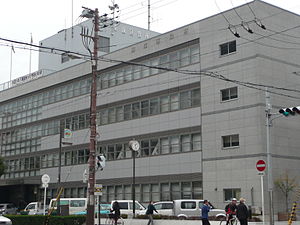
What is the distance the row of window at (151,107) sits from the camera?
4247 centimetres

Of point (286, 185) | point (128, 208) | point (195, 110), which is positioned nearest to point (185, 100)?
point (195, 110)

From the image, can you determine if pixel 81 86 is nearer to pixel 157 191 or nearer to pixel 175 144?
pixel 175 144

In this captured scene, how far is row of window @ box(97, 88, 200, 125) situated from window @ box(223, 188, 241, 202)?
8152mm

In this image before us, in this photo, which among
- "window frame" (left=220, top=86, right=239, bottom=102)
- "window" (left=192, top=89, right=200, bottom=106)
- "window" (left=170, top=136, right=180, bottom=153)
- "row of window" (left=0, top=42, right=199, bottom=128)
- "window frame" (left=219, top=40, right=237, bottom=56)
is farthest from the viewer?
"row of window" (left=0, top=42, right=199, bottom=128)

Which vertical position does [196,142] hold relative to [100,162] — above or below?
above

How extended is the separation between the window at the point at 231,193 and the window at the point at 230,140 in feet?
11.6

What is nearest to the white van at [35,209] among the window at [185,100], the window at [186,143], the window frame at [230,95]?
the window at [186,143]

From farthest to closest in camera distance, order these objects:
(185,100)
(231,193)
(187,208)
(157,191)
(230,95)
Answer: (157,191)
(185,100)
(230,95)
(231,193)
(187,208)

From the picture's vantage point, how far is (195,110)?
41562 mm

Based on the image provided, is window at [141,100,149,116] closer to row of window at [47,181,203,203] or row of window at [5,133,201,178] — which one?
row of window at [5,133,201,178]

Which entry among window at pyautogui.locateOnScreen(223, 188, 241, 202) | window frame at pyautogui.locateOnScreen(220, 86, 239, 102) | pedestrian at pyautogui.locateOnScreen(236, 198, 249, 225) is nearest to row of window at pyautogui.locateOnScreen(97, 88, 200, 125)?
window frame at pyautogui.locateOnScreen(220, 86, 239, 102)

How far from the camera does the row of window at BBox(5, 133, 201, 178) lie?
42.2 m

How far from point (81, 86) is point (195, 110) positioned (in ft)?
61.0

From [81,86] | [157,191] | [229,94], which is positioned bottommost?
[157,191]
